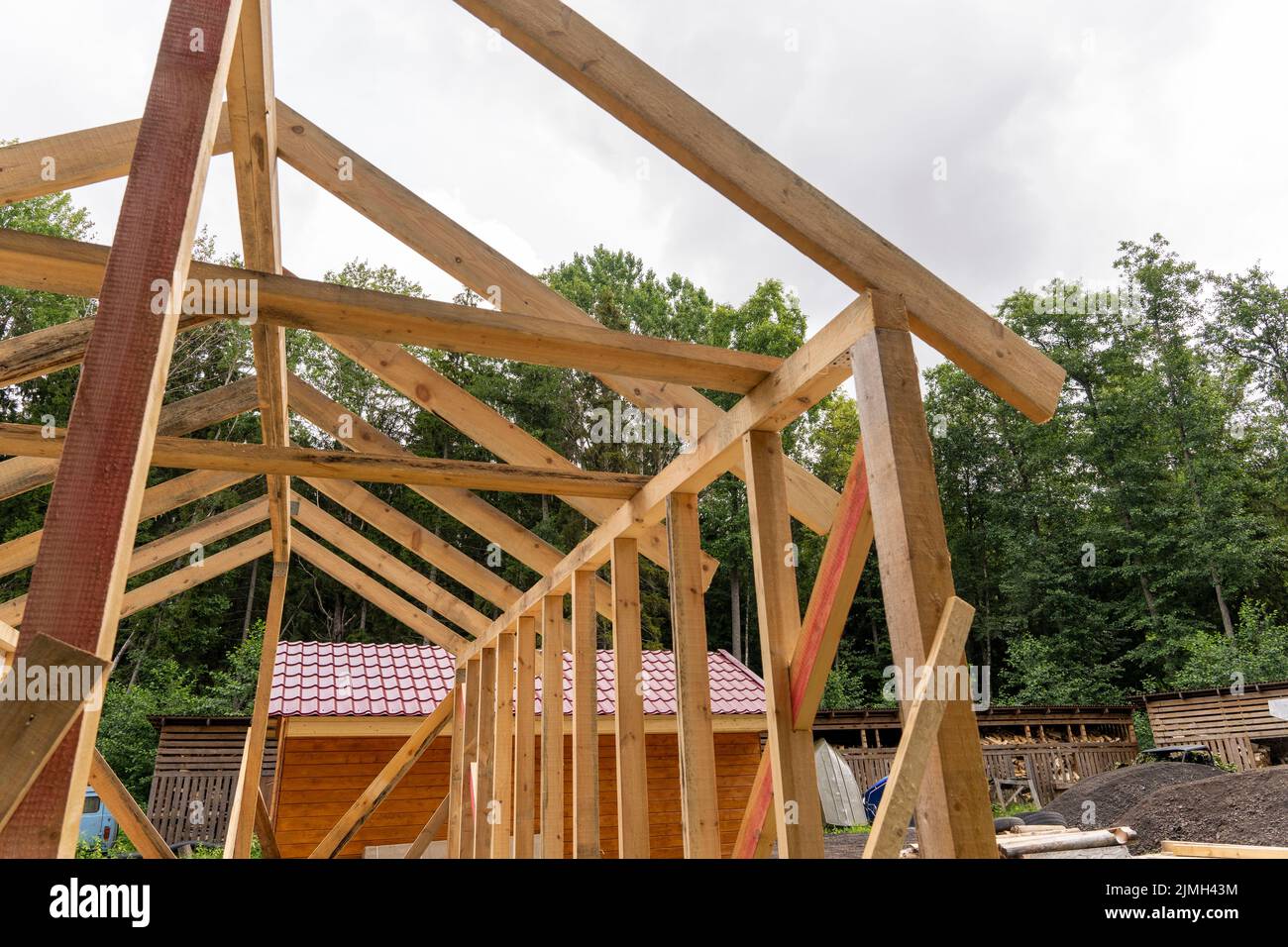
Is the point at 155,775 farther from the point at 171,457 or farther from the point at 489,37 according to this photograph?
the point at 489,37

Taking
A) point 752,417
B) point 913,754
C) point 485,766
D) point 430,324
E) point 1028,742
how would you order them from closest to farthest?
point 913,754 → point 430,324 → point 752,417 → point 485,766 → point 1028,742

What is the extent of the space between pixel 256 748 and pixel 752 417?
5910mm

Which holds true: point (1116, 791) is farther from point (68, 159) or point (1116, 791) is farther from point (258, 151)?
point (68, 159)

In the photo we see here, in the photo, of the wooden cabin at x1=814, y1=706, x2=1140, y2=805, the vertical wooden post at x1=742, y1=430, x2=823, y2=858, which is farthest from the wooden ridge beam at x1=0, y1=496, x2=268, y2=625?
the wooden cabin at x1=814, y1=706, x2=1140, y2=805

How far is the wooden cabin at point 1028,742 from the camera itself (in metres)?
18.8

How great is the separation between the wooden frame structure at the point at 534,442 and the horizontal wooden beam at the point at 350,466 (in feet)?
0.05

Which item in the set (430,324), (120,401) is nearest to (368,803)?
(430,324)

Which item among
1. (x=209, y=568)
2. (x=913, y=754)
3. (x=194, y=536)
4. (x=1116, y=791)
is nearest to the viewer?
(x=913, y=754)

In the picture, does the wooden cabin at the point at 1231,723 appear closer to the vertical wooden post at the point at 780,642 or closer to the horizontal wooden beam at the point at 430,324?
the vertical wooden post at the point at 780,642

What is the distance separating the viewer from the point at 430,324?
2.74m

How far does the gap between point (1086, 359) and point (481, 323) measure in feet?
109

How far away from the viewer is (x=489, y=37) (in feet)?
10.1

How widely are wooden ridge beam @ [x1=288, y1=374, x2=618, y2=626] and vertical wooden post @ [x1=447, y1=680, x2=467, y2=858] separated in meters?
2.81
